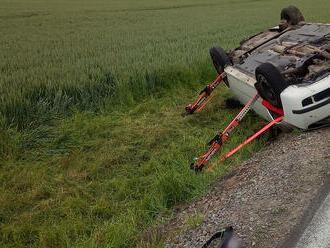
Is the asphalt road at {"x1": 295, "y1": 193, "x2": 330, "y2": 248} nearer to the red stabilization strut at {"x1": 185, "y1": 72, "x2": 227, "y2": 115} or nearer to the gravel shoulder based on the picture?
the gravel shoulder

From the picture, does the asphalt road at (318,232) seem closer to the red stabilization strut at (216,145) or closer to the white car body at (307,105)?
the white car body at (307,105)

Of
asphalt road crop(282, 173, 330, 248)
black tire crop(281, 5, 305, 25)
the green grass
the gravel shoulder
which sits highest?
black tire crop(281, 5, 305, 25)

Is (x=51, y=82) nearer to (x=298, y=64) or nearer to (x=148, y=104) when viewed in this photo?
(x=148, y=104)

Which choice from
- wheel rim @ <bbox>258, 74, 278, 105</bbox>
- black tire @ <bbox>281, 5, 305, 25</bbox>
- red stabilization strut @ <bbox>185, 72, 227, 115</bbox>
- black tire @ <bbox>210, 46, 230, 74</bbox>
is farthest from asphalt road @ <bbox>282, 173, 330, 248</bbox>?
black tire @ <bbox>281, 5, 305, 25</bbox>

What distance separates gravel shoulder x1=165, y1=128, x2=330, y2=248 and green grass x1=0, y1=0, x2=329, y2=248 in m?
0.30

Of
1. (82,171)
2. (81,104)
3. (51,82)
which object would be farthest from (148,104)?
(82,171)

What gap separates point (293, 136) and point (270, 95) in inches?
25.0

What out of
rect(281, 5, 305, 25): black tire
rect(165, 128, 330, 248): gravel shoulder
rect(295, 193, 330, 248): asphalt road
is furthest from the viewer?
rect(281, 5, 305, 25): black tire

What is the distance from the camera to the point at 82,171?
5109 mm

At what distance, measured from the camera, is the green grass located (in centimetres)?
395

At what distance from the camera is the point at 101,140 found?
5.89 metres

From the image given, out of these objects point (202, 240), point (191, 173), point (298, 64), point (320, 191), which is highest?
point (298, 64)

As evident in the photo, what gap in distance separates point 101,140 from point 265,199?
3.45 meters

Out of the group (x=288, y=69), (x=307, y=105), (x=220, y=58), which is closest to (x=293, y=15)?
(x=220, y=58)
